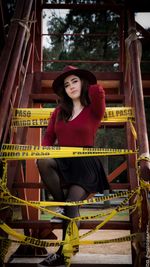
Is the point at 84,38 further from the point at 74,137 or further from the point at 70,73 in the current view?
the point at 74,137

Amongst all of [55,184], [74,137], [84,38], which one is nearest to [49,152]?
[55,184]

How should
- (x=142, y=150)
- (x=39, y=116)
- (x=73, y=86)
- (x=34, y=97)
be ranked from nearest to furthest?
(x=142, y=150)
(x=73, y=86)
(x=39, y=116)
(x=34, y=97)

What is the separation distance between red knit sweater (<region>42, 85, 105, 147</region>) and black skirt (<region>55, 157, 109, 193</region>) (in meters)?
0.17

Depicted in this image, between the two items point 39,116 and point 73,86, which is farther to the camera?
point 39,116

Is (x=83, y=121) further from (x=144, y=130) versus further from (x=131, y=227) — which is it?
(x=131, y=227)

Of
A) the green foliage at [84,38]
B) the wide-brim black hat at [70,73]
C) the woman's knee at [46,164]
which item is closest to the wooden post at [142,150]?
the wide-brim black hat at [70,73]

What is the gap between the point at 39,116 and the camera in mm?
3209

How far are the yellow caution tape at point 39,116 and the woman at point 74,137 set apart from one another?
0.38 m

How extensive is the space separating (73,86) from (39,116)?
0.62 m

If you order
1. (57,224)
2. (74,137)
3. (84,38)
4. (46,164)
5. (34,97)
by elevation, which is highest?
(84,38)

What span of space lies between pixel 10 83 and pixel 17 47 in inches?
16.2

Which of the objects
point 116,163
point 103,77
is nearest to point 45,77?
point 103,77

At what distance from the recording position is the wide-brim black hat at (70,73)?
273cm

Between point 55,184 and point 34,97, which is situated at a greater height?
point 34,97
